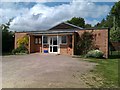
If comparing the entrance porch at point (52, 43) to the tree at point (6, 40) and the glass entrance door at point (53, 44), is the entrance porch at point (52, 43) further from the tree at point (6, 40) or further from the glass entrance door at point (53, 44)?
the tree at point (6, 40)

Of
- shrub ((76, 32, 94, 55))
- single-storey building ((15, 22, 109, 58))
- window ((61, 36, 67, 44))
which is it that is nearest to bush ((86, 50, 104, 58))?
single-storey building ((15, 22, 109, 58))

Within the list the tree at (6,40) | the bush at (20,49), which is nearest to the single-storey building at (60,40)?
the bush at (20,49)

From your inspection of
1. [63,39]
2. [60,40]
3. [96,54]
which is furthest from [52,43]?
[96,54]

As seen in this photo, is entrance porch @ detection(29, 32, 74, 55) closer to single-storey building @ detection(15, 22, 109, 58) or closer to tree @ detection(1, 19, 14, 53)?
single-storey building @ detection(15, 22, 109, 58)

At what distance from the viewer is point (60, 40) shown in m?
31.9

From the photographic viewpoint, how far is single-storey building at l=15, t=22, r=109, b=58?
29453 mm

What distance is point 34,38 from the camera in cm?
3403

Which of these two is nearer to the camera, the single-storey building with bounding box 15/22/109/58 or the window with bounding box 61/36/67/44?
the single-storey building with bounding box 15/22/109/58

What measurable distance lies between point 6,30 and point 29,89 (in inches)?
1276

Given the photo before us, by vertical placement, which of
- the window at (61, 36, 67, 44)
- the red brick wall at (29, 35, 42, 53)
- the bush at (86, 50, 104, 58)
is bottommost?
the bush at (86, 50, 104, 58)

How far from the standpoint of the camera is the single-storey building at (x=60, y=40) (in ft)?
96.6

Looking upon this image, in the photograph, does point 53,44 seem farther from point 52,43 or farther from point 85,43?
point 85,43

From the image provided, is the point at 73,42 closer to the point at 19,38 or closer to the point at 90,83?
the point at 19,38

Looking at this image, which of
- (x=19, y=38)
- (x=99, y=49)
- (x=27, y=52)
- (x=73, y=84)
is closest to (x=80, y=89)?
(x=73, y=84)
